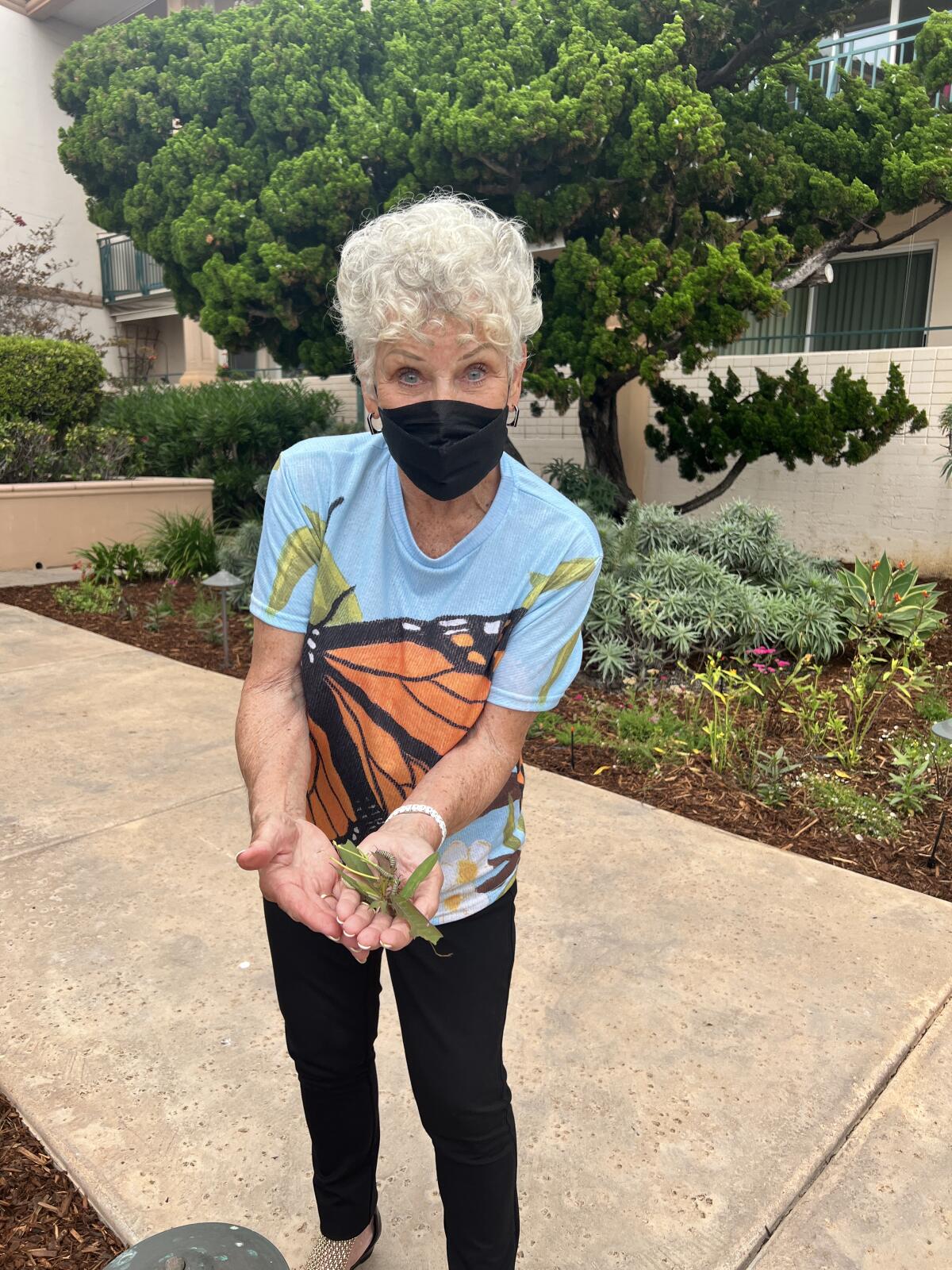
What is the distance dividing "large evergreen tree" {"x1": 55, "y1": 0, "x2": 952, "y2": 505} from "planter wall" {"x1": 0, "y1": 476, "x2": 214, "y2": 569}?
1979 mm

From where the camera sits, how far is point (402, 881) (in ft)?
4.07

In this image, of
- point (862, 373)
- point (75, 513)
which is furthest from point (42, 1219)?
point (862, 373)

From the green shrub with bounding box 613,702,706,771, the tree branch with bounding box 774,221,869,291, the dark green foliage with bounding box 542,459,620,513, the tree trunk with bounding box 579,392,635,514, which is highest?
the tree branch with bounding box 774,221,869,291

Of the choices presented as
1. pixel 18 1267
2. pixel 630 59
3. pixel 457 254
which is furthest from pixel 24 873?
pixel 630 59

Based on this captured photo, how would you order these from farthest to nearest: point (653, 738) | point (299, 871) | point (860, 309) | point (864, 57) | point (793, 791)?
point (864, 57)
point (860, 309)
point (653, 738)
point (793, 791)
point (299, 871)

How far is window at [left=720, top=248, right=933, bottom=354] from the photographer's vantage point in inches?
402

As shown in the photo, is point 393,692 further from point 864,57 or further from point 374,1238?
point 864,57

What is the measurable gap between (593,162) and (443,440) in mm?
6272

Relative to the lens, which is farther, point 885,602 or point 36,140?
point 36,140

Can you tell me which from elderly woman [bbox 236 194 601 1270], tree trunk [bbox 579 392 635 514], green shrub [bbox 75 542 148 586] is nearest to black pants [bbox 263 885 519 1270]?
elderly woman [bbox 236 194 601 1270]

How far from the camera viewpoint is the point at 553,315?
7.02 metres

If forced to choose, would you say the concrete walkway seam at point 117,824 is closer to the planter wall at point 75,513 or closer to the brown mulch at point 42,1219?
the brown mulch at point 42,1219

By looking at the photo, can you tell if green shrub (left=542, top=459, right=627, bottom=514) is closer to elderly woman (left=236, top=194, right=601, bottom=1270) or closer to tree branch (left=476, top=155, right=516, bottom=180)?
tree branch (left=476, top=155, right=516, bottom=180)

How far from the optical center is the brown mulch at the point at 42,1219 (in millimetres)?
1784
